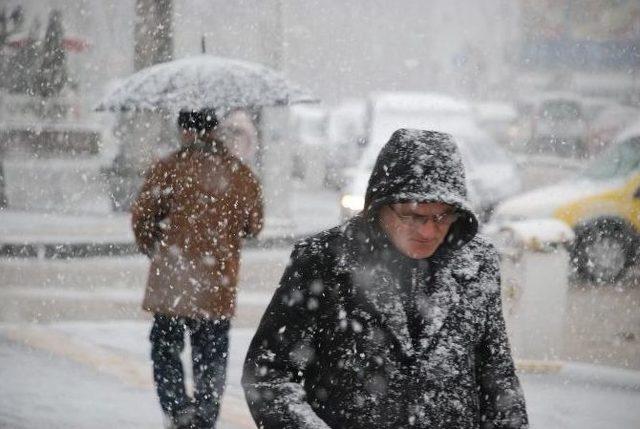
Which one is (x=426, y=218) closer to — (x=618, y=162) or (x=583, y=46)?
(x=618, y=162)

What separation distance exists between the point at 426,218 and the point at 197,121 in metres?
2.54

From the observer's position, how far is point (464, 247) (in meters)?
2.74

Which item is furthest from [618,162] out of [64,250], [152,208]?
[152,208]

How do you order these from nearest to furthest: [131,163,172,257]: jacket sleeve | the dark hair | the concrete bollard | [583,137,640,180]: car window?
[131,163,172,257]: jacket sleeve < the dark hair < the concrete bollard < [583,137,640,180]: car window

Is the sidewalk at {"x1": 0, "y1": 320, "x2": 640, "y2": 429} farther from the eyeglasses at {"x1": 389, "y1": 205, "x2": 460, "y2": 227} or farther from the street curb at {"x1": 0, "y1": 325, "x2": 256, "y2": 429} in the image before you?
the eyeglasses at {"x1": 389, "y1": 205, "x2": 460, "y2": 227}

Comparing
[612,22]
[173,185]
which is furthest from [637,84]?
[173,185]

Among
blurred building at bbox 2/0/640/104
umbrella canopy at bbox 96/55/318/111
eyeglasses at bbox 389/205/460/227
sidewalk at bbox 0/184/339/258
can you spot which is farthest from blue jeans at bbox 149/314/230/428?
blurred building at bbox 2/0/640/104

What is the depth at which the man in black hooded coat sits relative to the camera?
252 centimetres

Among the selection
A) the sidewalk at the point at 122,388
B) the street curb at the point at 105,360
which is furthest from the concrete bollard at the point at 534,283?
the street curb at the point at 105,360

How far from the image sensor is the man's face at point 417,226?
8.45 ft

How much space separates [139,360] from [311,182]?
15494 millimetres

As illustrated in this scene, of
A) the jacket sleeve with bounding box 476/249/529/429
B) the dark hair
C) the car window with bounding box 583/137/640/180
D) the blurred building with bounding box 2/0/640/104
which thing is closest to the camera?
the jacket sleeve with bounding box 476/249/529/429

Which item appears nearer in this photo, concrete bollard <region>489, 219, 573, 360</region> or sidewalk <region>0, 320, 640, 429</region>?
sidewalk <region>0, 320, 640, 429</region>

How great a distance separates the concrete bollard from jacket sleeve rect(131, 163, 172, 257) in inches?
117
